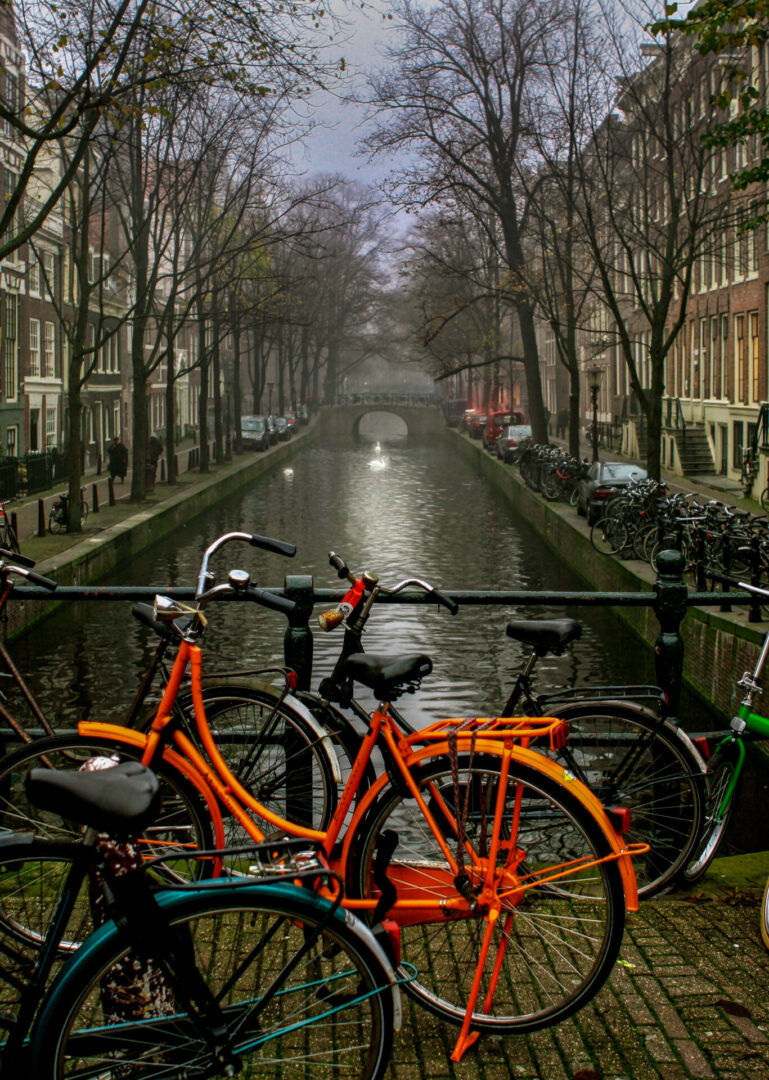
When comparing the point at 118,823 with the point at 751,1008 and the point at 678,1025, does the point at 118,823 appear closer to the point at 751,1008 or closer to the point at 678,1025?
the point at 678,1025

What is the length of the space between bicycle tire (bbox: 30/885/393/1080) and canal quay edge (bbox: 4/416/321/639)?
3082 mm

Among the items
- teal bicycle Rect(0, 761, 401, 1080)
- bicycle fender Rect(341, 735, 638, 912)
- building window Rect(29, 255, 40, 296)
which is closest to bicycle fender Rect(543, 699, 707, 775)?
bicycle fender Rect(341, 735, 638, 912)

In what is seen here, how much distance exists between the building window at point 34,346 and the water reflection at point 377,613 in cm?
726

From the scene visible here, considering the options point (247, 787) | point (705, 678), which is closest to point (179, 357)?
point (705, 678)

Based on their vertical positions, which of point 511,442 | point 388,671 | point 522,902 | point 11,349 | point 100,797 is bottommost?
point 522,902

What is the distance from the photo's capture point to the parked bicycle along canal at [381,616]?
481 inches

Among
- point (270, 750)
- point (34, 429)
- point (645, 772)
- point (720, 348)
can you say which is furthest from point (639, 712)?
point (34, 429)

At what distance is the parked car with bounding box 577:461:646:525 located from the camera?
21.4 metres

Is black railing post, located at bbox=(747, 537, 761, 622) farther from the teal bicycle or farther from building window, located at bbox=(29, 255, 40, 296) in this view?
building window, located at bbox=(29, 255, 40, 296)

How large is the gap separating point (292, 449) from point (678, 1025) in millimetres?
54198

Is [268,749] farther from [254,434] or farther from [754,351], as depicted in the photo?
[254,434]

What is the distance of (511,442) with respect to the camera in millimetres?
42781

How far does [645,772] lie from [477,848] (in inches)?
37.3

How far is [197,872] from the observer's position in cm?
375
